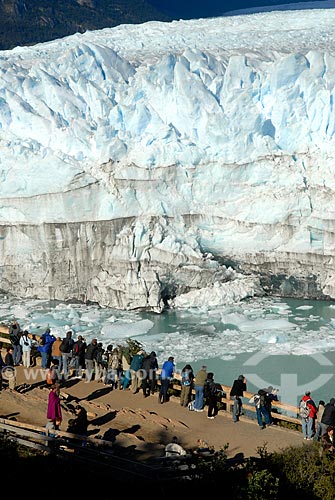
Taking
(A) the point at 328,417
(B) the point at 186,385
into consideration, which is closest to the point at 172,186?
(B) the point at 186,385

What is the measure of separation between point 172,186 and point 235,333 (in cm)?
438

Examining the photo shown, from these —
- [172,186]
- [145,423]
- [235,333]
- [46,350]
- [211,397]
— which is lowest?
[235,333]

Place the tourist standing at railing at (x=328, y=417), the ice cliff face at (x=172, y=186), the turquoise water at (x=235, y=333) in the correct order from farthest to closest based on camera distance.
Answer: the ice cliff face at (x=172, y=186), the turquoise water at (x=235, y=333), the tourist standing at railing at (x=328, y=417)

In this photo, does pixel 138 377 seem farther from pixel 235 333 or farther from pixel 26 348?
pixel 235 333

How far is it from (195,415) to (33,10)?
5543 centimetres

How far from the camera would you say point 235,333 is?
1688 cm

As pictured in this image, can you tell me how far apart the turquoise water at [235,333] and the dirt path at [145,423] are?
11.5 ft

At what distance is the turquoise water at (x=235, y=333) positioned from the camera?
47.2ft

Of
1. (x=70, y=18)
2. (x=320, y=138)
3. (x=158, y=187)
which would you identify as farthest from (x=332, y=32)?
(x=70, y=18)

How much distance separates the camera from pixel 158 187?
64.2ft

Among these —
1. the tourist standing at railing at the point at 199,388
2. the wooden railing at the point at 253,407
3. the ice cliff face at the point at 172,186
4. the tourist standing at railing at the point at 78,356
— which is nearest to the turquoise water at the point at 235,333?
the ice cliff face at the point at 172,186

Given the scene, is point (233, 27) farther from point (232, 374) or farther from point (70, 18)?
point (70, 18)

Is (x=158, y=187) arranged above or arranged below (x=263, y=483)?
→ above

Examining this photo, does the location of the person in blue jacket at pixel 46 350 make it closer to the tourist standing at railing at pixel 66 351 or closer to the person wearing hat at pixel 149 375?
the tourist standing at railing at pixel 66 351
